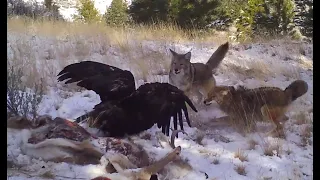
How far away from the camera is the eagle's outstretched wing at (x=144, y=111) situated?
8.31 feet

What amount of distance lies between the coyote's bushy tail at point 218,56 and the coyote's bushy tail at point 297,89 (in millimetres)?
482

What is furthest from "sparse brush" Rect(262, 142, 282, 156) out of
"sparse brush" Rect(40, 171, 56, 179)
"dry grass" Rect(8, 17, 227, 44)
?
"sparse brush" Rect(40, 171, 56, 179)

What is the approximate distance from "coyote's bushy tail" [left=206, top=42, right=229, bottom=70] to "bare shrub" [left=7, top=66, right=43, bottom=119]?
1.15 metres

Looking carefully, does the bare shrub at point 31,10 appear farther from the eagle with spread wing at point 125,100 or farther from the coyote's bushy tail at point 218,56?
the coyote's bushy tail at point 218,56

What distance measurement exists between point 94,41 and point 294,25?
138cm

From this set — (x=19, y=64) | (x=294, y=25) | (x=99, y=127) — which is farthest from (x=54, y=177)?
(x=294, y=25)

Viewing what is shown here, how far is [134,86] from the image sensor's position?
8.53ft

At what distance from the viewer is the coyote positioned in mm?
2588

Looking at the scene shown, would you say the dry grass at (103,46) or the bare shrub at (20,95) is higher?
the dry grass at (103,46)

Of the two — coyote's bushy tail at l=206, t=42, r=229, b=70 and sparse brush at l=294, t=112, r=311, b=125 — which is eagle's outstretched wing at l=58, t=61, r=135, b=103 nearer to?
coyote's bushy tail at l=206, t=42, r=229, b=70

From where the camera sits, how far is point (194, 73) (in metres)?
2.62

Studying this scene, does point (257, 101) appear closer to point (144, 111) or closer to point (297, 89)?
point (297, 89)

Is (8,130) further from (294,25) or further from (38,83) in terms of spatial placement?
(294,25)

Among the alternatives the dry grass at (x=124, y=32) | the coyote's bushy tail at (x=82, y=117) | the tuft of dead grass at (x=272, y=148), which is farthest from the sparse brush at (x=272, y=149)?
the coyote's bushy tail at (x=82, y=117)
